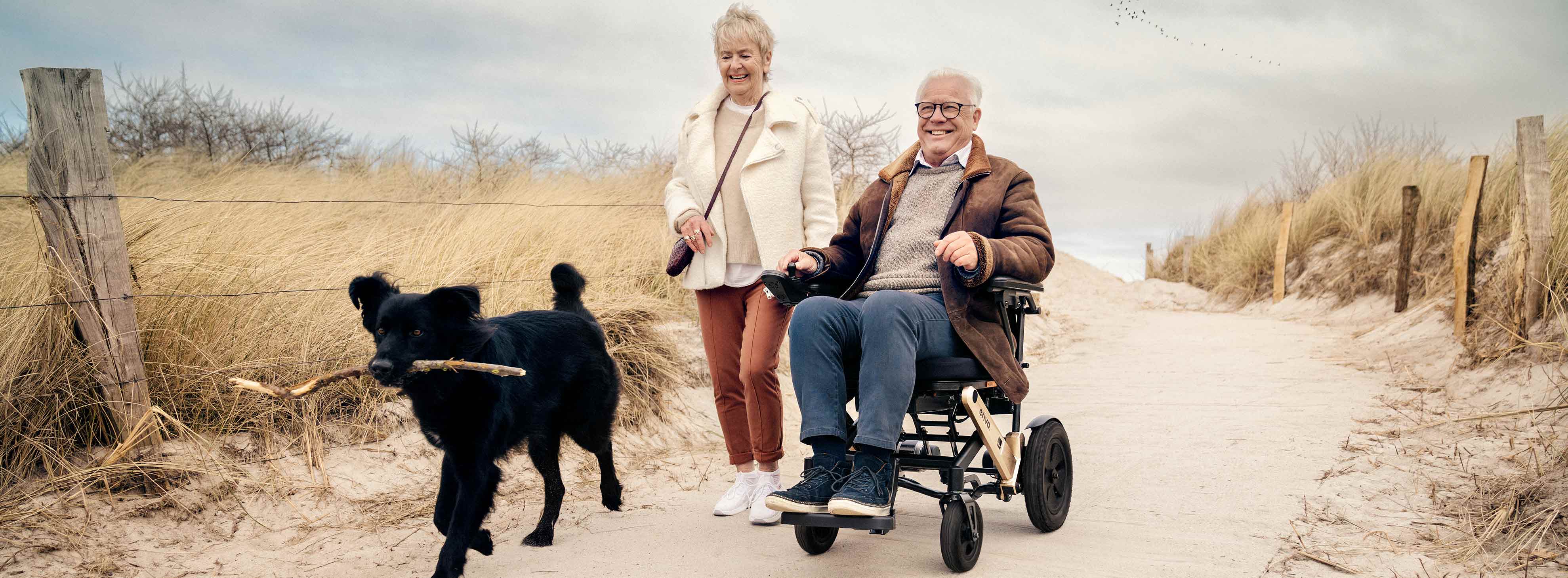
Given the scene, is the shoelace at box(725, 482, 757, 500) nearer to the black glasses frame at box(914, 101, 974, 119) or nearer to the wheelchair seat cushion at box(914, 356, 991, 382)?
the wheelchair seat cushion at box(914, 356, 991, 382)

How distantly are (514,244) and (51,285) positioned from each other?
2377mm

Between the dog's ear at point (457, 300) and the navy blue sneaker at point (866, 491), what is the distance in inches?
44.1

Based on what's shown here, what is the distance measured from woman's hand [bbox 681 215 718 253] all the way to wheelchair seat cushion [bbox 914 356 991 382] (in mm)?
986

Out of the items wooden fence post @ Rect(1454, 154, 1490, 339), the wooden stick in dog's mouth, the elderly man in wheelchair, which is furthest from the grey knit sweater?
wooden fence post @ Rect(1454, 154, 1490, 339)

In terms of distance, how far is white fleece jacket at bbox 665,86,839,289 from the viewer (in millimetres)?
3240

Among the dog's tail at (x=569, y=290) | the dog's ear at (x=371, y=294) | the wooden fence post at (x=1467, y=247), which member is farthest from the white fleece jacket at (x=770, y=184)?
the wooden fence post at (x=1467, y=247)

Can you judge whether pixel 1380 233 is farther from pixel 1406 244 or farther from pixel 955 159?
pixel 955 159

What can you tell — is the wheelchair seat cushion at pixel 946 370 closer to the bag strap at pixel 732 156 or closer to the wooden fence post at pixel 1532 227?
the bag strap at pixel 732 156

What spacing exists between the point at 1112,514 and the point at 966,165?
137cm

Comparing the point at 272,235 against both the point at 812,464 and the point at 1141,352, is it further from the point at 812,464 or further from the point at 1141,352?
the point at 1141,352

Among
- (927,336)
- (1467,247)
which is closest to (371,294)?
(927,336)

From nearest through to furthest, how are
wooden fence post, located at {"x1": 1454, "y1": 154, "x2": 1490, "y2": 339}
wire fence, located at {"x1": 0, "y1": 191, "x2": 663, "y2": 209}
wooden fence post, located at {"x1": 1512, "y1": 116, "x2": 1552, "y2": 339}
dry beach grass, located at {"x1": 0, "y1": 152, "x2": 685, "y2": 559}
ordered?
dry beach grass, located at {"x1": 0, "y1": 152, "x2": 685, "y2": 559}, wire fence, located at {"x1": 0, "y1": 191, "x2": 663, "y2": 209}, wooden fence post, located at {"x1": 1512, "y1": 116, "x2": 1552, "y2": 339}, wooden fence post, located at {"x1": 1454, "y1": 154, "x2": 1490, "y2": 339}

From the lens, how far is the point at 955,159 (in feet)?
10.0

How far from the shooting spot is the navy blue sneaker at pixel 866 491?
2.29 metres
